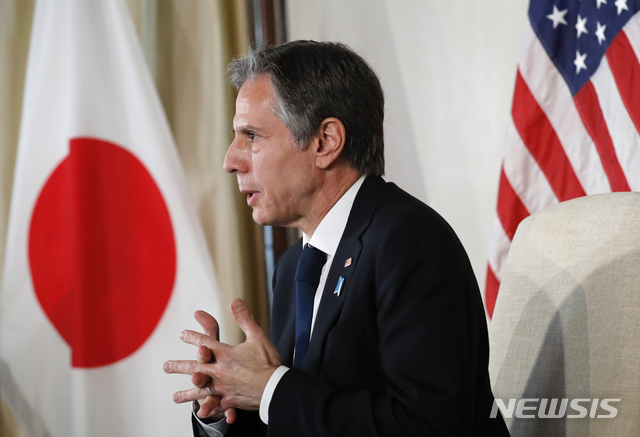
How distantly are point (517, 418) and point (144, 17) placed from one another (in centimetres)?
223

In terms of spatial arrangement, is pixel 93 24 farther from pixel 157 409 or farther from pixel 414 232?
pixel 414 232

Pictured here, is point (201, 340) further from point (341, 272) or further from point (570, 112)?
point (570, 112)

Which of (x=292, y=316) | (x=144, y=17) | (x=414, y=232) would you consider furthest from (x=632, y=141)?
(x=144, y=17)

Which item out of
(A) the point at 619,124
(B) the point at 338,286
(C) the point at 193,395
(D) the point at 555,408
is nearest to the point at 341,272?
(B) the point at 338,286

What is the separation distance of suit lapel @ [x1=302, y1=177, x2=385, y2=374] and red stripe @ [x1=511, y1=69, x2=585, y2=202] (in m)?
0.96

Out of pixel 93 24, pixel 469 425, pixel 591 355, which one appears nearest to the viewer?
pixel 469 425

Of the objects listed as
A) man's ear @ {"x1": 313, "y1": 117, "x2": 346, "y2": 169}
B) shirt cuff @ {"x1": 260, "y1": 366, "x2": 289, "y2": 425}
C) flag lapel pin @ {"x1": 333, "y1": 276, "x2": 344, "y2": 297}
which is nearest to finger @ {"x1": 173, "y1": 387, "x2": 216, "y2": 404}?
shirt cuff @ {"x1": 260, "y1": 366, "x2": 289, "y2": 425}

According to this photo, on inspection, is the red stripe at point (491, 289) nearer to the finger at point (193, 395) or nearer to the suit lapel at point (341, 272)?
the suit lapel at point (341, 272)

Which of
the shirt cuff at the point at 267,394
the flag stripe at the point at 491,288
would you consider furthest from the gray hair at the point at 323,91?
the flag stripe at the point at 491,288

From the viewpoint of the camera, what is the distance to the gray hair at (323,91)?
4.12 feet

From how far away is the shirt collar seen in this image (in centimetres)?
125

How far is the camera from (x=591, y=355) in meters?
1.18

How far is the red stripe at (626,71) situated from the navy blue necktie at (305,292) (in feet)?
3.50

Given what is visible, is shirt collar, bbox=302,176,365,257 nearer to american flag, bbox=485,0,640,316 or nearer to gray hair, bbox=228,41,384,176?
gray hair, bbox=228,41,384,176
